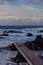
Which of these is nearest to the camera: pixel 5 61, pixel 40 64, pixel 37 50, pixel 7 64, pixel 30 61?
pixel 40 64

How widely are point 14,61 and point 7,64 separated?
1.12 metres

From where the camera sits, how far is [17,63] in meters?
13.6

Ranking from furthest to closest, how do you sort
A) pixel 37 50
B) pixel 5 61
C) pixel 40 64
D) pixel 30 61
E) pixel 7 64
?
pixel 37 50 < pixel 5 61 < pixel 7 64 < pixel 30 61 < pixel 40 64

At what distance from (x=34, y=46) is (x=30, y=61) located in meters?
9.32

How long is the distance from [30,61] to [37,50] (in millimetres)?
8362

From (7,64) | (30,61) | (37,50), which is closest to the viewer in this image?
(30,61)

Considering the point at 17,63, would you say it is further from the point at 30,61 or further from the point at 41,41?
the point at 41,41

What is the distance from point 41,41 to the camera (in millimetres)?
19797

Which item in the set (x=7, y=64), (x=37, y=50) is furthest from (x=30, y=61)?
(x=37, y=50)

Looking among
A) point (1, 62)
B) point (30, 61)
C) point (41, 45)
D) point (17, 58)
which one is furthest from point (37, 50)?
point (30, 61)

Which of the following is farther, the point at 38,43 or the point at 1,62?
the point at 38,43

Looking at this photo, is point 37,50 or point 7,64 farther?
point 37,50

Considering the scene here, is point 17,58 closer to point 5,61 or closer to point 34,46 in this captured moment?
point 5,61

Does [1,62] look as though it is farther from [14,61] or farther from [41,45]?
[41,45]
